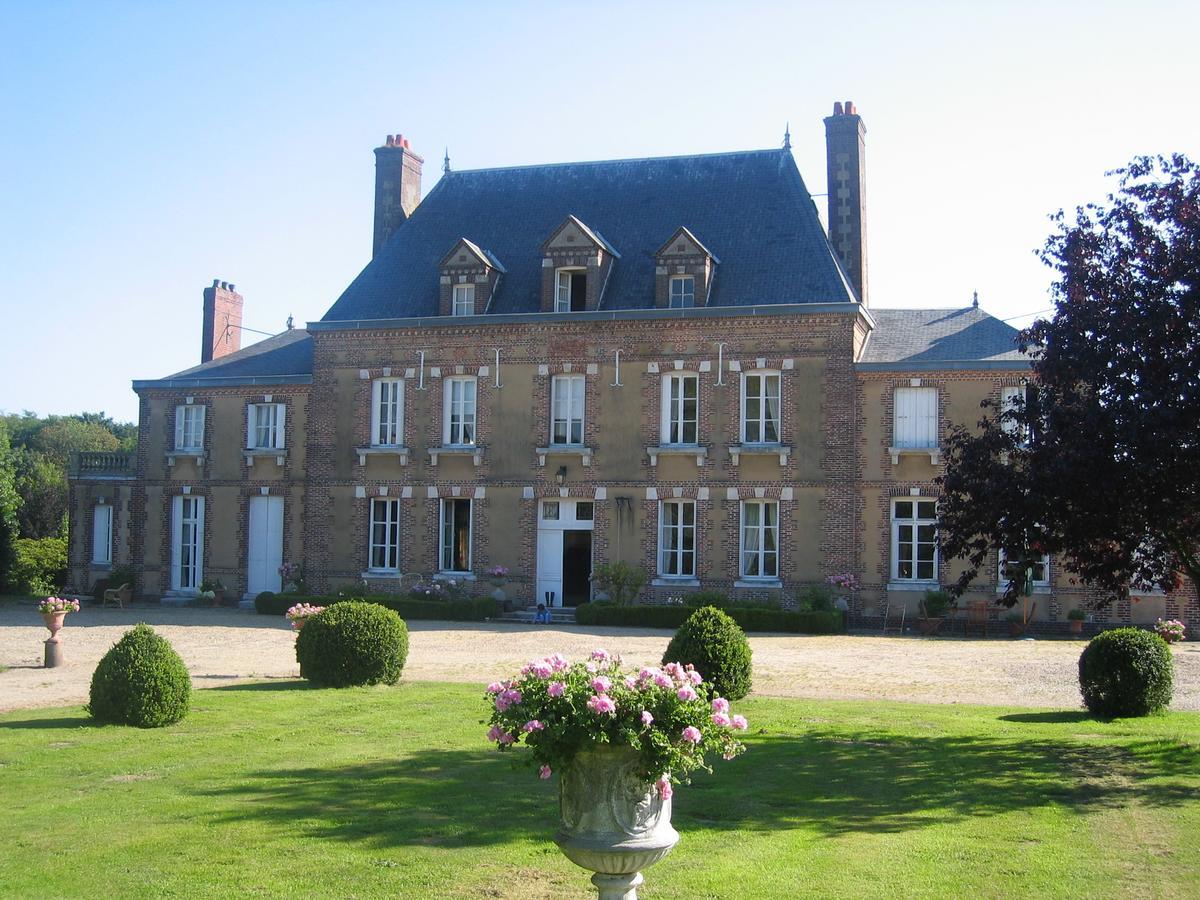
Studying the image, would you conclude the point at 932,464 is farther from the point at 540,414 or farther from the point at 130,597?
the point at 130,597

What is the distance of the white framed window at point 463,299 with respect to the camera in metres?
31.2

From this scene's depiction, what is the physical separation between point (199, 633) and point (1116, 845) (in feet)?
64.5

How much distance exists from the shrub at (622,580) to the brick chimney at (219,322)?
15.0 metres

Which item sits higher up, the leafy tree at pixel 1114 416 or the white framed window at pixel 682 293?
the white framed window at pixel 682 293

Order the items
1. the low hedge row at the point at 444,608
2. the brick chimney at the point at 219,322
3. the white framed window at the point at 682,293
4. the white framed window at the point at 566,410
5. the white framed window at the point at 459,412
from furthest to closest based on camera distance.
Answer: the brick chimney at the point at 219,322, the white framed window at the point at 459,412, the white framed window at the point at 566,410, the white framed window at the point at 682,293, the low hedge row at the point at 444,608

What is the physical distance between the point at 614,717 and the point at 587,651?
49.9ft

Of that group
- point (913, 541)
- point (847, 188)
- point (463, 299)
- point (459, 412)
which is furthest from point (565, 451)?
point (847, 188)

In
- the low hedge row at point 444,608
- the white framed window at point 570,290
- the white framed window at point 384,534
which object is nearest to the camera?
the low hedge row at point 444,608

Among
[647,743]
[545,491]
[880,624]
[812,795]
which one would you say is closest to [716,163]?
[545,491]

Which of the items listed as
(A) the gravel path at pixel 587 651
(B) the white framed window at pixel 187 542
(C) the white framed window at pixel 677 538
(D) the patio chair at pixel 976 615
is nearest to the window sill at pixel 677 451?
(C) the white framed window at pixel 677 538

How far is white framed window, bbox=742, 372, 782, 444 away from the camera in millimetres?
28969

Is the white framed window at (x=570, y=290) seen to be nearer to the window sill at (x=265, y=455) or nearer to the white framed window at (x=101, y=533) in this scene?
the window sill at (x=265, y=455)

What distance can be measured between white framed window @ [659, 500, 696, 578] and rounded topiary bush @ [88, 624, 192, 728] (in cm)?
1706

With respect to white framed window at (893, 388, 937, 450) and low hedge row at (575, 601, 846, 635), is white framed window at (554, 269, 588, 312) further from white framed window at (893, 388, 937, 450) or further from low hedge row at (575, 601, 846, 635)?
white framed window at (893, 388, 937, 450)
